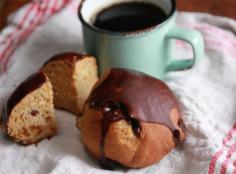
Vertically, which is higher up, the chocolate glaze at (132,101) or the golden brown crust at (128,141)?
the chocolate glaze at (132,101)

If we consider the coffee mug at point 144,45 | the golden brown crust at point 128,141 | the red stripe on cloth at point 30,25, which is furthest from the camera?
the red stripe on cloth at point 30,25

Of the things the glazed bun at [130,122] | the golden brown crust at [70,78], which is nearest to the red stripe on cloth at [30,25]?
the golden brown crust at [70,78]

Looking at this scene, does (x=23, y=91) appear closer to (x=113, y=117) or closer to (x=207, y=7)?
(x=113, y=117)

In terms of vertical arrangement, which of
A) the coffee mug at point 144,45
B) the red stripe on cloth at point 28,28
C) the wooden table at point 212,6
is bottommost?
the wooden table at point 212,6

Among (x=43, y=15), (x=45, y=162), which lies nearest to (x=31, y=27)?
(x=43, y=15)

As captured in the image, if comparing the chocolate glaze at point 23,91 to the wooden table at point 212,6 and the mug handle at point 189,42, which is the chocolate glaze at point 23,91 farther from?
the wooden table at point 212,6

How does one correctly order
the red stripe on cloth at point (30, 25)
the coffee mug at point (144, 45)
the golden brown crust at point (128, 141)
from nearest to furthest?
the golden brown crust at point (128, 141) < the coffee mug at point (144, 45) < the red stripe on cloth at point (30, 25)

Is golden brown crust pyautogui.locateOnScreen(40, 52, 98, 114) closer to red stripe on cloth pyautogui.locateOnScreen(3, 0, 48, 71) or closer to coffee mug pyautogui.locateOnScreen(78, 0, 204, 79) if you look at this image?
coffee mug pyautogui.locateOnScreen(78, 0, 204, 79)
